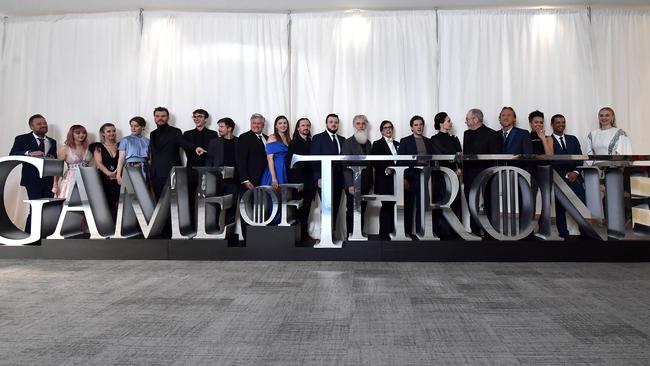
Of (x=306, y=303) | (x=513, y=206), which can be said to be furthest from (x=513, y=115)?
(x=306, y=303)

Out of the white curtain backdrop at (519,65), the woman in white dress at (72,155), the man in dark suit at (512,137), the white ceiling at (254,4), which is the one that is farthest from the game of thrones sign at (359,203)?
the white ceiling at (254,4)

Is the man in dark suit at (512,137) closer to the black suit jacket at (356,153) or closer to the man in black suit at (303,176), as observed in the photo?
the black suit jacket at (356,153)

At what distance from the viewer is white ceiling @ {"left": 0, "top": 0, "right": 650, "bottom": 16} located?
18.1 feet

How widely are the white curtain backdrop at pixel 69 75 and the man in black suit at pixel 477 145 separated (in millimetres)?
4392

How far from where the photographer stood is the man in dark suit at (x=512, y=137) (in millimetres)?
4684

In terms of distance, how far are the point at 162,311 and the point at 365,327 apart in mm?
1118

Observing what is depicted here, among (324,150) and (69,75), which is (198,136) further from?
(69,75)

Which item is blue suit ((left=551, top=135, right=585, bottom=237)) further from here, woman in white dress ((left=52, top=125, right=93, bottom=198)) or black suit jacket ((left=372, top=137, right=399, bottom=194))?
woman in white dress ((left=52, top=125, right=93, bottom=198))

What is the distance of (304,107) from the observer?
5.71m

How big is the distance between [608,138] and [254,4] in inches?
185

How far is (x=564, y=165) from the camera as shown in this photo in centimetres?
489

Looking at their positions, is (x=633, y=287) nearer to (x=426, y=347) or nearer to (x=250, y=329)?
(x=426, y=347)

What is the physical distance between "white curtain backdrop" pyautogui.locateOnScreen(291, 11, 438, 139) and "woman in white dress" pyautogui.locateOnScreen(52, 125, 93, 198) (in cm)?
266

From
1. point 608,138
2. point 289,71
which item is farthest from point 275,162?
point 608,138
